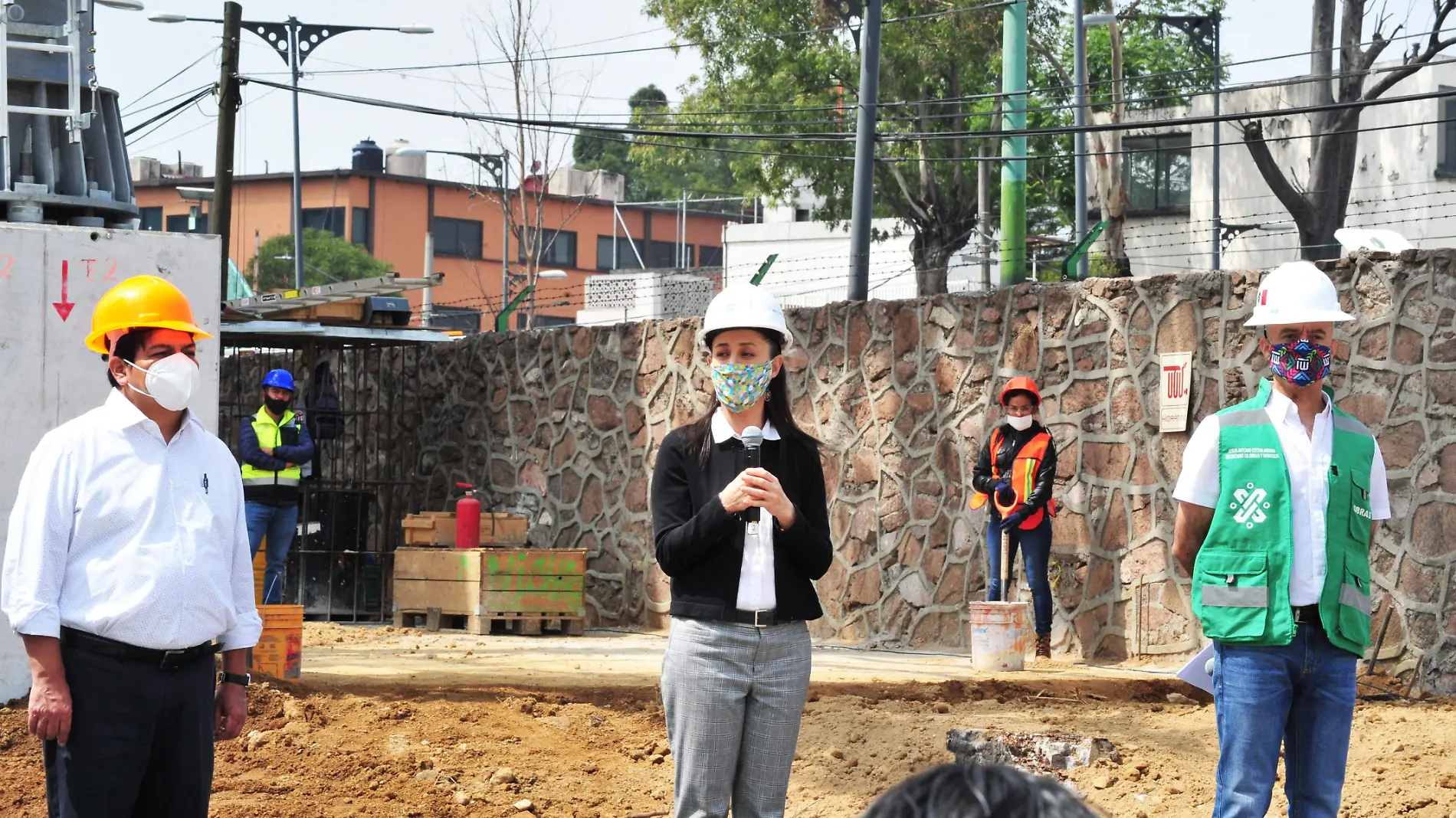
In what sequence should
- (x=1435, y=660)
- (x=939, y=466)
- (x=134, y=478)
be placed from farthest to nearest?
1. (x=939, y=466)
2. (x=1435, y=660)
3. (x=134, y=478)

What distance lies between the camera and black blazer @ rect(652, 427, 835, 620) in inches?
190

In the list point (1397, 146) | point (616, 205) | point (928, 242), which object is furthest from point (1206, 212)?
point (616, 205)

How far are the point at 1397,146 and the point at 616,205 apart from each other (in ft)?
102

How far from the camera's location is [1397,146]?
37.8 meters

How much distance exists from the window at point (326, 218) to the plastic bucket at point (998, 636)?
53.4 meters

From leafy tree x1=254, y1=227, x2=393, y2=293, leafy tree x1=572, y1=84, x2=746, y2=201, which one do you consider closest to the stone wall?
leafy tree x1=254, y1=227, x2=393, y2=293

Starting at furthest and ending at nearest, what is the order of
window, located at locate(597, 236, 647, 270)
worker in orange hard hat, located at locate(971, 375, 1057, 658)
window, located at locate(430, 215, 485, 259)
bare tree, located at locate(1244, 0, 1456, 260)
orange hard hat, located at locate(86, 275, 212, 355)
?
window, located at locate(597, 236, 647, 270) → window, located at locate(430, 215, 485, 259) → bare tree, located at locate(1244, 0, 1456, 260) → worker in orange hard hat, located at locate(971, 375, 1057, 658) → orange hard hat, located at locate(86, 275, 212, 355)

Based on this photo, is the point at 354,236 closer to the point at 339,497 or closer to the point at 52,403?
the point at 339,497

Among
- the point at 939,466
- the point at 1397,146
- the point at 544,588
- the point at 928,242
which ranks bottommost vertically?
the point at 544,588

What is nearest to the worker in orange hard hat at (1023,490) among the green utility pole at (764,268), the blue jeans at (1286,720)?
the green utility pole at (764,268)

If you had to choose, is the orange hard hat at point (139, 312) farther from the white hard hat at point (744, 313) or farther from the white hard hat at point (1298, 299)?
the white hard hat at point (1298, 299)

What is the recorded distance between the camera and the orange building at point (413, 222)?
2442 inches

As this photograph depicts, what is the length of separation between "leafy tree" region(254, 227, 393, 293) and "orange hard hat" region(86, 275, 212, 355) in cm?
5046

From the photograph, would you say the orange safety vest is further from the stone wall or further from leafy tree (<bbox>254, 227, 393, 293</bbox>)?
leafy tree (<bbox>254, 227, 393, 293</bbox>)
